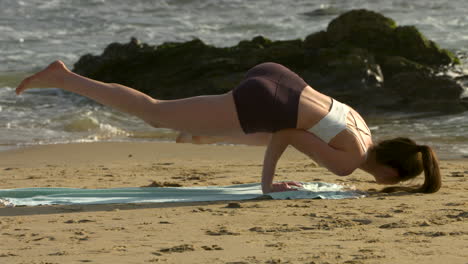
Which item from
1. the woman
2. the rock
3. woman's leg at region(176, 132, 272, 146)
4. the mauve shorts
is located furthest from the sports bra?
the rock

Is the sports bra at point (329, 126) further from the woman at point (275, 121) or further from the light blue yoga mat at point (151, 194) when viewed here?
the light blue yoga mat at point (151, 194)

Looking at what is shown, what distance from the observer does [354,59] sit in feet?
42.4

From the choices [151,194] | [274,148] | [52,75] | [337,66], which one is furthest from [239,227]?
[337,66]

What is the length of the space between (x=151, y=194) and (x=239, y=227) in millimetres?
1306

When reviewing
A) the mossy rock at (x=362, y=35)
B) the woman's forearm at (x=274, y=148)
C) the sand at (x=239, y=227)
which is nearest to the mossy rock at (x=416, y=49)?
the mossy rock at (x=362, y=35)

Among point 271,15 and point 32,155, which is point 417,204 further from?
point 271,15

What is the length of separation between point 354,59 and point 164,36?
7.57 meters

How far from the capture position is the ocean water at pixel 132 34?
34.0 ft

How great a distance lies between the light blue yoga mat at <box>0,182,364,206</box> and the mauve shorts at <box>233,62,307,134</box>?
52 centimetres

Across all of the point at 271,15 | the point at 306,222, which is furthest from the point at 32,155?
the point at 271,15

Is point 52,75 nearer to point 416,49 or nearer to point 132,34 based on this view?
point 416,49

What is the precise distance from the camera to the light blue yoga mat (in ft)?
19.1

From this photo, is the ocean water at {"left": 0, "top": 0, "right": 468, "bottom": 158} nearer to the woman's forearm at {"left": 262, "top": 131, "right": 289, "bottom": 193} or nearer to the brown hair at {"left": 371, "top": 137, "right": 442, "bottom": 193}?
the brown hair at {"left": 371, "top": 137, "right": 442, "bottom": 193}

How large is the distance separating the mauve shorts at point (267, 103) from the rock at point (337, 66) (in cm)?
637
